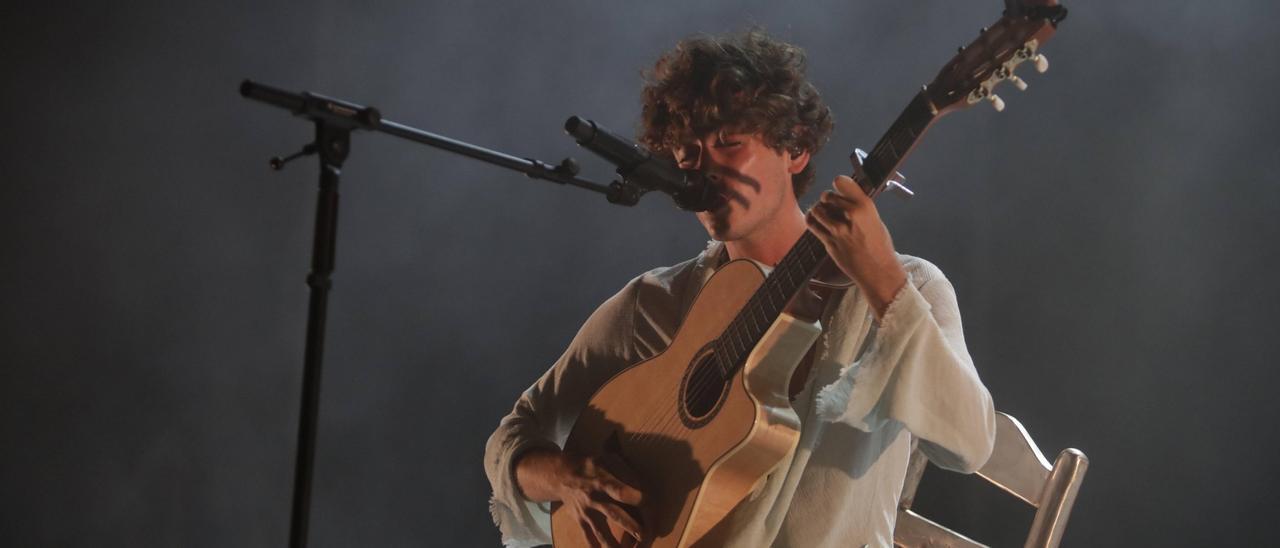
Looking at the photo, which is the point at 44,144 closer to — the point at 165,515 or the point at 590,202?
the point at 165,515

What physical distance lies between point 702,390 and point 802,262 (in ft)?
0.89

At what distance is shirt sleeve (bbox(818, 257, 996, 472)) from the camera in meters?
1.47

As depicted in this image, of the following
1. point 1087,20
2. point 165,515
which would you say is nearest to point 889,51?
point 1087,20

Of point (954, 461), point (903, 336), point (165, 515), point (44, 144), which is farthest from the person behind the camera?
point (165, 515)

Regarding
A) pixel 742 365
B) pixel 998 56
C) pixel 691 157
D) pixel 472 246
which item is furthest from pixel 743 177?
pixel 472 246

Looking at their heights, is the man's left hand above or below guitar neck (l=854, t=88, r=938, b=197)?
below

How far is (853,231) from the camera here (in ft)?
4.61

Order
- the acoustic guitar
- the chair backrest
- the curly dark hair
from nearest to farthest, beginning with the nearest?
the acoustic guitar
the chair backrest
the curly dark hair

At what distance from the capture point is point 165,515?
2.94m

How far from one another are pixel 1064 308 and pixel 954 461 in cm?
157

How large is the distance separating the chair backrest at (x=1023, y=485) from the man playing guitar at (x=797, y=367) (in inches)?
12.7

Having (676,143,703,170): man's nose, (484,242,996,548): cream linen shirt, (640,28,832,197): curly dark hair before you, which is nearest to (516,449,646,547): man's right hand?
(484,242,996,548): cream linen shirt

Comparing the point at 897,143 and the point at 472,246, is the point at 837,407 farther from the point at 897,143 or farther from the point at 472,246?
the point at 472,246

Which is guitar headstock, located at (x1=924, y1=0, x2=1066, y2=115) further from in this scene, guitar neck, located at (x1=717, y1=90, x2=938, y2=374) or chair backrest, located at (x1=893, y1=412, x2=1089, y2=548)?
chair backrest, located at (x1=893, y1=412, x2=1089, y2=548)
